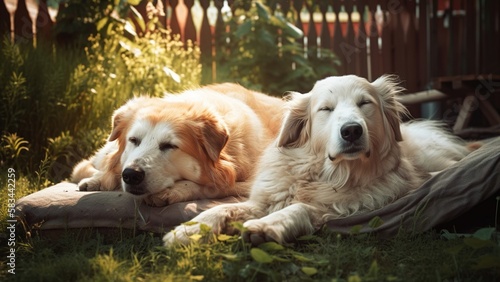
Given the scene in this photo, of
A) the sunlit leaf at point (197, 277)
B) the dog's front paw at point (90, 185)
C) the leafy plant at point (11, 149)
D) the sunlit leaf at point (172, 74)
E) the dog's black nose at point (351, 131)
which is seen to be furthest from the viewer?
the sunlit leaf at point (172, 74)

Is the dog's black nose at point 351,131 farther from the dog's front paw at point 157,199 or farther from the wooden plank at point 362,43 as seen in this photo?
the wooden plank at point 362,43

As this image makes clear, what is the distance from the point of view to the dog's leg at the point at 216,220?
2924 millimetres

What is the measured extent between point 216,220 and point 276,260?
0.52 meters

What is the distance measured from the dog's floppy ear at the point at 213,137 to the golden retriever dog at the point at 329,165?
1.04 ft

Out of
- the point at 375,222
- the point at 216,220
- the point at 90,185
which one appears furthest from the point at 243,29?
the point at 375,222

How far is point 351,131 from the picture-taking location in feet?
9.89

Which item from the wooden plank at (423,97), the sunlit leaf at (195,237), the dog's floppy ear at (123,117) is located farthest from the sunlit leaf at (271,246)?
the wooden plank at (423,97)

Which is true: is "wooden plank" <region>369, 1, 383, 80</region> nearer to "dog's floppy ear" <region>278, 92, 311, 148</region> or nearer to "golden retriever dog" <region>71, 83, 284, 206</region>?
"golden retriever dog" <region>71, 83, 284, 206</region>

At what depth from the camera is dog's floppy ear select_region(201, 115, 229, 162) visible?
12.1 ft

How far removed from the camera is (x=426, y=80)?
9.21 metres

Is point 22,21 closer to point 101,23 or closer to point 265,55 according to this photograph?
point 101,23

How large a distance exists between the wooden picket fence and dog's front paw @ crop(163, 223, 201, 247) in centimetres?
417

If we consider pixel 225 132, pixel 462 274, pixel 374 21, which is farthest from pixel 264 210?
pixel 374 21

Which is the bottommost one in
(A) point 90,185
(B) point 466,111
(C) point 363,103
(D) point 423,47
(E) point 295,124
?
(B) point 466,111
